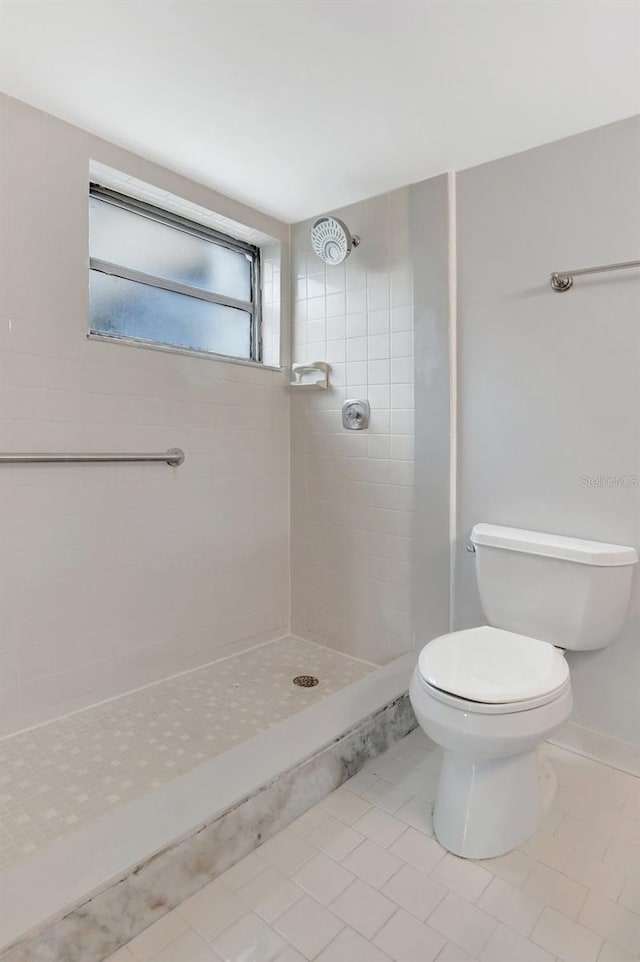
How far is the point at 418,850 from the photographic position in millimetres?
1375

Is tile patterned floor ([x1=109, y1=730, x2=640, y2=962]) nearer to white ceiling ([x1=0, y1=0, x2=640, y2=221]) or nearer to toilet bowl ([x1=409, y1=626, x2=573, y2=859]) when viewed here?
toilet bowl ([x1=409, y1=626, x2=573, y2=859])

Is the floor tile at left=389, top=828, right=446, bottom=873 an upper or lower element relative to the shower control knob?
lower

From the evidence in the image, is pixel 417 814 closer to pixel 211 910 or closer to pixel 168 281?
pixel 211 910

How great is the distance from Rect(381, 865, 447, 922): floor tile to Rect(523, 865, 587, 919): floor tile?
0.21 m

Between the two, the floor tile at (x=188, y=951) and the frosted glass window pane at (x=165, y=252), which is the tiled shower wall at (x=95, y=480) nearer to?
the frosted glass window pane at (x=165, y=252)

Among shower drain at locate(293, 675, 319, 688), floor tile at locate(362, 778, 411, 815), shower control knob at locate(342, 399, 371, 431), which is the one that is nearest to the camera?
floor tile at locate(362, 778, 411, 815)

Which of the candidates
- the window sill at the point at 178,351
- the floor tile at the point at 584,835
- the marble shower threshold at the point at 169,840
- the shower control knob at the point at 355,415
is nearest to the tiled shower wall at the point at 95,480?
the window sill at the point at 178,351

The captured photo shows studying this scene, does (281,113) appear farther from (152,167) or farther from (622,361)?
(622,361)

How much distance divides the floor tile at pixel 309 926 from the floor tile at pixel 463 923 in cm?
21

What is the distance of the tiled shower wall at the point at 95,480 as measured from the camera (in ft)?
5.57

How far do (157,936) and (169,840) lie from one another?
0.59 ft

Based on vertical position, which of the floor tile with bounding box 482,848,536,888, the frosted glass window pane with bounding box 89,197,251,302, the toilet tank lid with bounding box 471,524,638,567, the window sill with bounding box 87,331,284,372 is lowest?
the floor tile with bounding box 482,848,536,888

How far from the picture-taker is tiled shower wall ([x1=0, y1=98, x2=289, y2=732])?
1699 mm

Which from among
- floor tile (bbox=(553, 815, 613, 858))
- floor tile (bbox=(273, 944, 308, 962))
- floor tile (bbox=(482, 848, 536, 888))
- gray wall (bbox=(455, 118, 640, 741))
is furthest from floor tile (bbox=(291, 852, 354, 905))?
gray wall (bbox=(455, 118, 640, 741))
